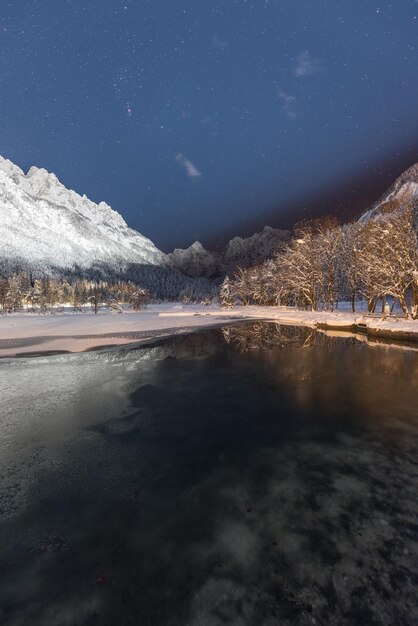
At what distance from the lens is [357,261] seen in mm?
35406

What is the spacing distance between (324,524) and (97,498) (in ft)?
12.1

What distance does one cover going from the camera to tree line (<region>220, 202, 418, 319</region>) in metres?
28.1

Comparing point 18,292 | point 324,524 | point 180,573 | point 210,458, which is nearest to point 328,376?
point 210,458

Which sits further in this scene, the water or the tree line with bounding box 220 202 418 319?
the tree line with bounding box 220 202 418 319

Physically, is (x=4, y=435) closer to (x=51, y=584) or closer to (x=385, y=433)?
(x=51, y=584)

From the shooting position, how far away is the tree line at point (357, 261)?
92.2ft

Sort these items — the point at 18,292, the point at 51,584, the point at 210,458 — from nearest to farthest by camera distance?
the point at 51,584 < the point at 210,458 < the point at 18,292

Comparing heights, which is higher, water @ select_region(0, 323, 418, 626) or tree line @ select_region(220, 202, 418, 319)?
tree line @ select_region(220, 202, 418, 319)

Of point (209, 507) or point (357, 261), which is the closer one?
point (209, 507)

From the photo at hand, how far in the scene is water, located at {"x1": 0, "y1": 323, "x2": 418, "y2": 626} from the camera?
3.27 meters

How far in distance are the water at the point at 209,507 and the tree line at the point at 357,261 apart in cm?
2132

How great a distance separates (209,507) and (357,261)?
36578 mm

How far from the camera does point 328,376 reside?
41.0ft

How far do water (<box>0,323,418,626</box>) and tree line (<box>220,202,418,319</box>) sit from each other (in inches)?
839
